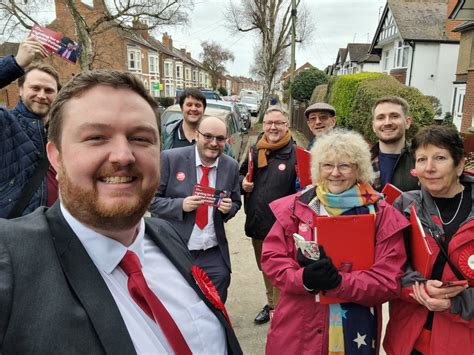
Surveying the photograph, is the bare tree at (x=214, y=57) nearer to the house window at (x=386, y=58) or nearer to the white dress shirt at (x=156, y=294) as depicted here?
the house window at (x=386, y=58)

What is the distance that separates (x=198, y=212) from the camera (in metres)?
2.81

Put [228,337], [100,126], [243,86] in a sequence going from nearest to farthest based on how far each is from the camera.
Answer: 1. [100,126]
2. [228,337]
3. [243,86]

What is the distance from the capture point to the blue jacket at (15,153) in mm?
2250

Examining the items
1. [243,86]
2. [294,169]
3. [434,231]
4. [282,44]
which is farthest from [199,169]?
[243,86]

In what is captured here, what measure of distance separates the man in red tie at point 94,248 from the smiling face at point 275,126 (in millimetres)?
2089

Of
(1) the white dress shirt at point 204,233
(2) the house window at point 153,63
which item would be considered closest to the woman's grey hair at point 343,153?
(1) the white dress shirt at point 204,233

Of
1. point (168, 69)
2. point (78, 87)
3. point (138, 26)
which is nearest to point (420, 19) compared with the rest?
point (138, 26)

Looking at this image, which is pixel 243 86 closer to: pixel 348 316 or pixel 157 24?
pixel 157 24

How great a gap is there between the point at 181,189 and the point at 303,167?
42.5 inches

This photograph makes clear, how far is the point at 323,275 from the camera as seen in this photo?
1878mm

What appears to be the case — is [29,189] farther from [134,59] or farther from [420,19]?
[134,59]

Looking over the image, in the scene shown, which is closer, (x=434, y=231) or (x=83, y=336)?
(x=83, y=336)

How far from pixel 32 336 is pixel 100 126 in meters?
0.61

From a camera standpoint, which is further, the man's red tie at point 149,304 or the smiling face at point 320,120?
the smiling face at point 320,120
